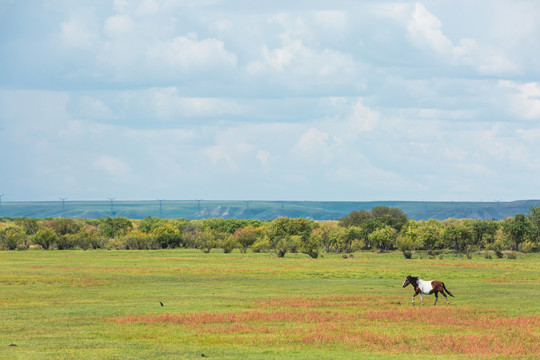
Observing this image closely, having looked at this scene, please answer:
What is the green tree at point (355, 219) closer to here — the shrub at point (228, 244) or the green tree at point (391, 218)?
the green tree at point (391, 218)

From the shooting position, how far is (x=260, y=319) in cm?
3584

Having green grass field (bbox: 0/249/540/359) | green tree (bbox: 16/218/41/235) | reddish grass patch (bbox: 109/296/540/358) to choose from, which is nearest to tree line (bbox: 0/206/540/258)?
green tree (bbox: 16/218/41/235)

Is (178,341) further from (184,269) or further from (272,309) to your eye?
(184,269)

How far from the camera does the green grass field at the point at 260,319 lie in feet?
90.1

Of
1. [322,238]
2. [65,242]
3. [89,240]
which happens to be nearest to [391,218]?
[322,238]

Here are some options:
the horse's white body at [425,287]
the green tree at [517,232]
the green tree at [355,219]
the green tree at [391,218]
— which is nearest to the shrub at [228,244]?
the green tree at [391,218]

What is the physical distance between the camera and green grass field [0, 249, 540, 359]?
27.5 metres

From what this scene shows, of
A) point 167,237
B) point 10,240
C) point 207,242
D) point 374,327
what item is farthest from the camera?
point 167,237

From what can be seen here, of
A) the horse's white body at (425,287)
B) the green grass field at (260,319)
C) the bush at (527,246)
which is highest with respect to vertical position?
the horse's white body at (425,287)

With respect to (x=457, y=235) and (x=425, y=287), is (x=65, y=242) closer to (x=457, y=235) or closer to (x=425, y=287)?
(x=457, y=235)

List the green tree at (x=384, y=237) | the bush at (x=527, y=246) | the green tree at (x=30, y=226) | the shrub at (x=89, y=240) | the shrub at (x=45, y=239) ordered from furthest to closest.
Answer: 1. the green tree at (x=30, y=226)
2. the shrub at (x=89, y=240)
3. the shrub at (x=45, y=239)
4. the green tree at (x=384, y=237)
5. the bush at (x=527, y=246)

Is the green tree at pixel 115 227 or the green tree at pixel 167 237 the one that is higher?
the green tree at pixel 115 227

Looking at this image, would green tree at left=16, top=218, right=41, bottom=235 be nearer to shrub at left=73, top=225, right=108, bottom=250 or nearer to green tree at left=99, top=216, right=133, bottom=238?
green tree at left=99, top=216, right=133, bottom=238

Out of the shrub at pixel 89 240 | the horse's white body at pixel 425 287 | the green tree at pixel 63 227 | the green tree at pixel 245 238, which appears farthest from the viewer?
the green tree at pixel 63 227
